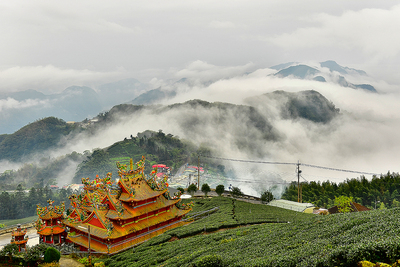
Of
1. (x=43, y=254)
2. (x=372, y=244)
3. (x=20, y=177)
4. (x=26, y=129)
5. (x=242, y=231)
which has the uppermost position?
(x=26, y=129)

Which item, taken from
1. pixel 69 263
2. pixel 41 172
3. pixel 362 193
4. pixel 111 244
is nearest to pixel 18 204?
pixel 41 172

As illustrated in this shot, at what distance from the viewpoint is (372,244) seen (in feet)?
31.6

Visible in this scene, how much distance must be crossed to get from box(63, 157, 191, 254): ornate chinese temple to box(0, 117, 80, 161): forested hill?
600 feet

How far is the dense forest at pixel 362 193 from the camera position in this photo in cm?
5956

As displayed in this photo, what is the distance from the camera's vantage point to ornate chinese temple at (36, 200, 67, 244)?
27.3 meters

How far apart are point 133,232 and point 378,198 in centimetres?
5806

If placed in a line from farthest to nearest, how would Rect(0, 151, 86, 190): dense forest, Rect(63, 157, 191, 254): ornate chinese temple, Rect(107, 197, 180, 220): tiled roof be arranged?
Rect(0, 151, 86, 190): dense forest → Rect(107, 197, 180, 220): tiled roof → Rect(63, 157, 191, 254): ornate chinese temple

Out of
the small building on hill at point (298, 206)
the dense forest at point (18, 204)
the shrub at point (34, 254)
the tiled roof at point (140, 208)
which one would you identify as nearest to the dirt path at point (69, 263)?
the shrub at point (34, 254)

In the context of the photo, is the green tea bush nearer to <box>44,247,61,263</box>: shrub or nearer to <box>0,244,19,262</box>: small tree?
<box>44,247,61,263</box>: shrub

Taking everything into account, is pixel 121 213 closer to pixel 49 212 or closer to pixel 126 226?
pixel 126 226

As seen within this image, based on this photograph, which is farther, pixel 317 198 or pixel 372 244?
pixel 317 198

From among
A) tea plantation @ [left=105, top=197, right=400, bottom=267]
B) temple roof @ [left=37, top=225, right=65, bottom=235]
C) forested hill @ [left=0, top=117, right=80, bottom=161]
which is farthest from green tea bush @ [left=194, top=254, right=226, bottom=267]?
forested hill @ [left=0, top=117, right=80, bottom=161]

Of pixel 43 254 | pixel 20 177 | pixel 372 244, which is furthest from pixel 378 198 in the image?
pixel 20 177

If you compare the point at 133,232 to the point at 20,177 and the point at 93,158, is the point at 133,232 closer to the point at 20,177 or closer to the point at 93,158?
the point at 93,158
